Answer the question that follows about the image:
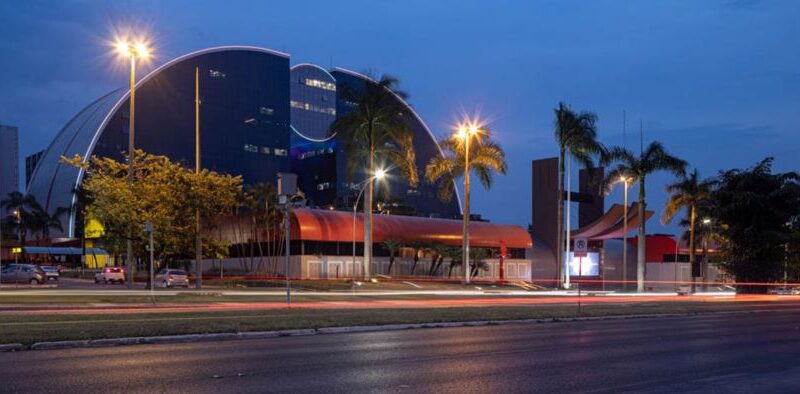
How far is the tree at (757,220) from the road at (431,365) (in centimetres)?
3526

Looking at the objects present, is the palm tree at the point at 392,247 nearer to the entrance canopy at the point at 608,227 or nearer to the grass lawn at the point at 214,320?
the entrance canopy at the point at 608,227

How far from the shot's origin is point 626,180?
5884 cm

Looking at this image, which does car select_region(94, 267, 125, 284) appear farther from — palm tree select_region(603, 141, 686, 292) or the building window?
the building window

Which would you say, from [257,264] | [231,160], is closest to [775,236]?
[257,264]

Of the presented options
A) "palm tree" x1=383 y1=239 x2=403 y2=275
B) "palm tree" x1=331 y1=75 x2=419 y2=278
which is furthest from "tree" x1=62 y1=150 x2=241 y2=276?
"palm tree" x1=383 y1=239 x2=403 y2=275

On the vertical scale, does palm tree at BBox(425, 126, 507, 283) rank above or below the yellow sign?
above

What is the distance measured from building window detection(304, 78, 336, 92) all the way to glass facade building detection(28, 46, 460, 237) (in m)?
0.22

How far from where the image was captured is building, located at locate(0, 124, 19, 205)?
13838cm

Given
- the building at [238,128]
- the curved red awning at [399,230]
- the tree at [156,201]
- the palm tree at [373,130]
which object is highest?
the building at [238,128]

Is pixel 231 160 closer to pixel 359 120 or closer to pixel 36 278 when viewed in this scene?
pixel 36 278

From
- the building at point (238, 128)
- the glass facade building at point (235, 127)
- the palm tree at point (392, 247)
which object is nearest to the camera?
the palm tree at point (392, 247)

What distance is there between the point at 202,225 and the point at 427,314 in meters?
23.5

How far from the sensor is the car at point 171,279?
2016 inches

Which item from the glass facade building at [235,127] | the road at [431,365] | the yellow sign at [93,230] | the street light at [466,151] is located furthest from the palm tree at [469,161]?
the glass facade building at [235,127]
